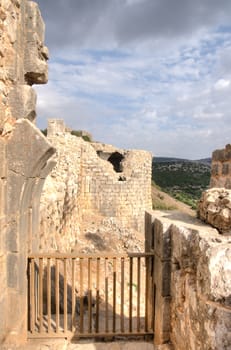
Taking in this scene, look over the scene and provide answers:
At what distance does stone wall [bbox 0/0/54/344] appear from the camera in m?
3.97

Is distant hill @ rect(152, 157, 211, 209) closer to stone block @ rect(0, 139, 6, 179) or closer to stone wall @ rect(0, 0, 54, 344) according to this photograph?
stone wall @ rect(0, 0, 54, 344)

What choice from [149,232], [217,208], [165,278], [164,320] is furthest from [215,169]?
[164,320]

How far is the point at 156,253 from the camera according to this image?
434 cm

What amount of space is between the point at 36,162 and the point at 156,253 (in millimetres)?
2043

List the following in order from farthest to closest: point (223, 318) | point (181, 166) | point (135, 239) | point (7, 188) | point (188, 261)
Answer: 1. point (181, 166)
2. point (135, 239)
3. point (7, 188)
4. point (188, 261)
5. point (223, 318)

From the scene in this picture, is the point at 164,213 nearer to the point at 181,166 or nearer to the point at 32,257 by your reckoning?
the point at 32,257

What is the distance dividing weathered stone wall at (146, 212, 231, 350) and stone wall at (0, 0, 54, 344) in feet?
6.01

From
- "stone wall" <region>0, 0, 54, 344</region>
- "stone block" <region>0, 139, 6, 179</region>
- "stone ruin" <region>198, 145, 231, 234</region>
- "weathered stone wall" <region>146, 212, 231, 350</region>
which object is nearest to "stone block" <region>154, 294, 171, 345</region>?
"weathered stone wall" <region>146, 212, 231, 350</region>

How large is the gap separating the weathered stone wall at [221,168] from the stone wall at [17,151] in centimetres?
303

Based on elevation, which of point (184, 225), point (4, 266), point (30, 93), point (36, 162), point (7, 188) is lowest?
point (4, 266)

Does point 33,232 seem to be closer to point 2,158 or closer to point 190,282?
point 2,158

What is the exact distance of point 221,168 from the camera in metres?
5.71

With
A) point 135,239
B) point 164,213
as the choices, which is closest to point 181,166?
point 135,239

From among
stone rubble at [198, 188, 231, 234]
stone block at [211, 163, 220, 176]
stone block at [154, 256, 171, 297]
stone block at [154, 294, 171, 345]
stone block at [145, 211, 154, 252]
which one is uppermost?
stone block at [211, 163, 220, 176]
